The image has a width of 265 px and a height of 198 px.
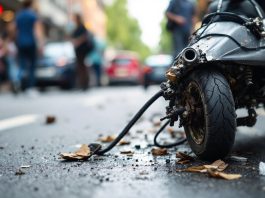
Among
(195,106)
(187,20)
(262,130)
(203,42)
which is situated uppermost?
(187,20)

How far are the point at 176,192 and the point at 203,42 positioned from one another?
48.9 inches

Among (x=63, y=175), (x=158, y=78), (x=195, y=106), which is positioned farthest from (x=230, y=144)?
(x=158, y=78)

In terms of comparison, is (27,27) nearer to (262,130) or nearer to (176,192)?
(262,130)

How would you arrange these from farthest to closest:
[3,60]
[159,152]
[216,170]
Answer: [3,60], [159,152], [216,170]

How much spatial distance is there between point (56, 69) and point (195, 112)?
14.3 meters

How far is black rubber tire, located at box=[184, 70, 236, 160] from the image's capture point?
3.38 meters

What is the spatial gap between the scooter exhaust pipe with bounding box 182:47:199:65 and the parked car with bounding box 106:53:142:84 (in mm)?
21070

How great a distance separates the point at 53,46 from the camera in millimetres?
18828

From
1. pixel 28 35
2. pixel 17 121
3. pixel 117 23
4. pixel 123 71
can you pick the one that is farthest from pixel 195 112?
pixel 117 23

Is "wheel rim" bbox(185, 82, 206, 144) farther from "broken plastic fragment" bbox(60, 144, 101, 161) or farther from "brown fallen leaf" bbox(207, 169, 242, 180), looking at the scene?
"broken plastic fragment" bbox(60, 144, 101, 161)

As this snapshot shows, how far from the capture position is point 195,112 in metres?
3.64

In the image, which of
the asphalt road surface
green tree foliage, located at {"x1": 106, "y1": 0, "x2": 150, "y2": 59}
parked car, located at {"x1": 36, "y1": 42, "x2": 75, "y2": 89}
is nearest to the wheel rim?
the asphalt road surface

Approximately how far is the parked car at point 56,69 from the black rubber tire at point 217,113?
14452mm

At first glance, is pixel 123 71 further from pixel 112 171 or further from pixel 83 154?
pixel 112 171
